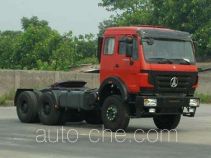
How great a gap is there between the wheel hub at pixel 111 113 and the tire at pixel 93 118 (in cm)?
205

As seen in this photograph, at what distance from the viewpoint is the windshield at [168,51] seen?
53.2 feet

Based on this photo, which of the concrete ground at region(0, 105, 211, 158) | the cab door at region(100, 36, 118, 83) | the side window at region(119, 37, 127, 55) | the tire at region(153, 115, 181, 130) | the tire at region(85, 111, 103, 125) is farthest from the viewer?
the tire at region(85, 111, 103, 125)

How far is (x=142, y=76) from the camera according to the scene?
1605 cm

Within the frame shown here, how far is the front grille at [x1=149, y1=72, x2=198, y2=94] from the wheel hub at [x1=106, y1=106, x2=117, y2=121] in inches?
51.0

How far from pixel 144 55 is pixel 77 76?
59.5 ft

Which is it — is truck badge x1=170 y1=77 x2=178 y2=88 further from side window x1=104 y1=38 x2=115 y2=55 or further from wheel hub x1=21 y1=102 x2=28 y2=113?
wheel hub x1=21 y1=102 x2=28 y2=113

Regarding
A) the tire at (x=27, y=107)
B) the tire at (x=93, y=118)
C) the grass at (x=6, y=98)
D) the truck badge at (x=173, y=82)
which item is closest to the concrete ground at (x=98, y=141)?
the tire at (x=93, y=118)

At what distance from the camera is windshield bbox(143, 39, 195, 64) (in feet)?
53.2

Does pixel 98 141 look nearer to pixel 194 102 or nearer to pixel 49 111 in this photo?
pixel 194 102

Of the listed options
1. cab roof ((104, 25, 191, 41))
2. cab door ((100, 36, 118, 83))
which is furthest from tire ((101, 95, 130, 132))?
cab roof ((104, 25, 191, 41))

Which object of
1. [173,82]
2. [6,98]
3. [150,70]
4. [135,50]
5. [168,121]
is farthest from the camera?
[6,98]

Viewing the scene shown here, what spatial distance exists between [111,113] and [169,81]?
1.81 m

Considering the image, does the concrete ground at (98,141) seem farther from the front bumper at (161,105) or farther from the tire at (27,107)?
the front bumper at (161,105)

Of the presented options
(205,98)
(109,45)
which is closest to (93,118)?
(109,45)
